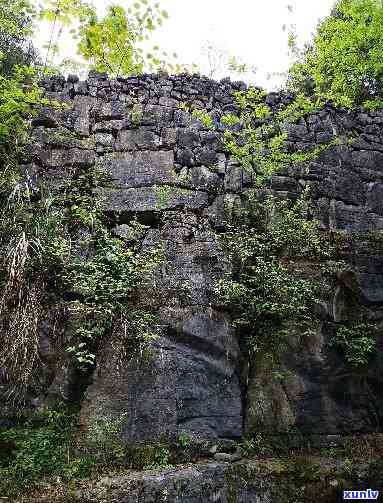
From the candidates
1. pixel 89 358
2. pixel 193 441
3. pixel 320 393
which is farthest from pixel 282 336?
pixel 89 358

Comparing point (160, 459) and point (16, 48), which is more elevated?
point (16, 48)

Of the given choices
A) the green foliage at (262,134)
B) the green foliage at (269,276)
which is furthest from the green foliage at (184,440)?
the green foliage at (262,134)

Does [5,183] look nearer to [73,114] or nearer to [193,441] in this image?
[73,114]

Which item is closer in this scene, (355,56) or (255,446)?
(255,446)

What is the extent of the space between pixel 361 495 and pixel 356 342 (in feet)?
4.72

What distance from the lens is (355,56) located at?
6957 mm

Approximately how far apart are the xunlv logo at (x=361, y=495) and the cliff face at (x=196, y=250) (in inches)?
22.8

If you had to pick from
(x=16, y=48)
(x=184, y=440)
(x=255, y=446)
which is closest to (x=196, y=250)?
(x=184, y=440)

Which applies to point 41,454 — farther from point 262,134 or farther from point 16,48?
point 16,48

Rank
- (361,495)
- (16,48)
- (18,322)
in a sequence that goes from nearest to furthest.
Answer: (361,495)
(18,322)
(16,48)

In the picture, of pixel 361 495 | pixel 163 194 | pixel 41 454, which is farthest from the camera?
pixel 163 194

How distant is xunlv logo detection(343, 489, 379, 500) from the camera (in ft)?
11.9

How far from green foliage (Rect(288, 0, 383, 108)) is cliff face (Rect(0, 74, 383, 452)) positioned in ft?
3.55

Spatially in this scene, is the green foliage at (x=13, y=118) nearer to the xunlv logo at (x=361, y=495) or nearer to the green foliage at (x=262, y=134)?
the green foliage at (x=262, y=134)
